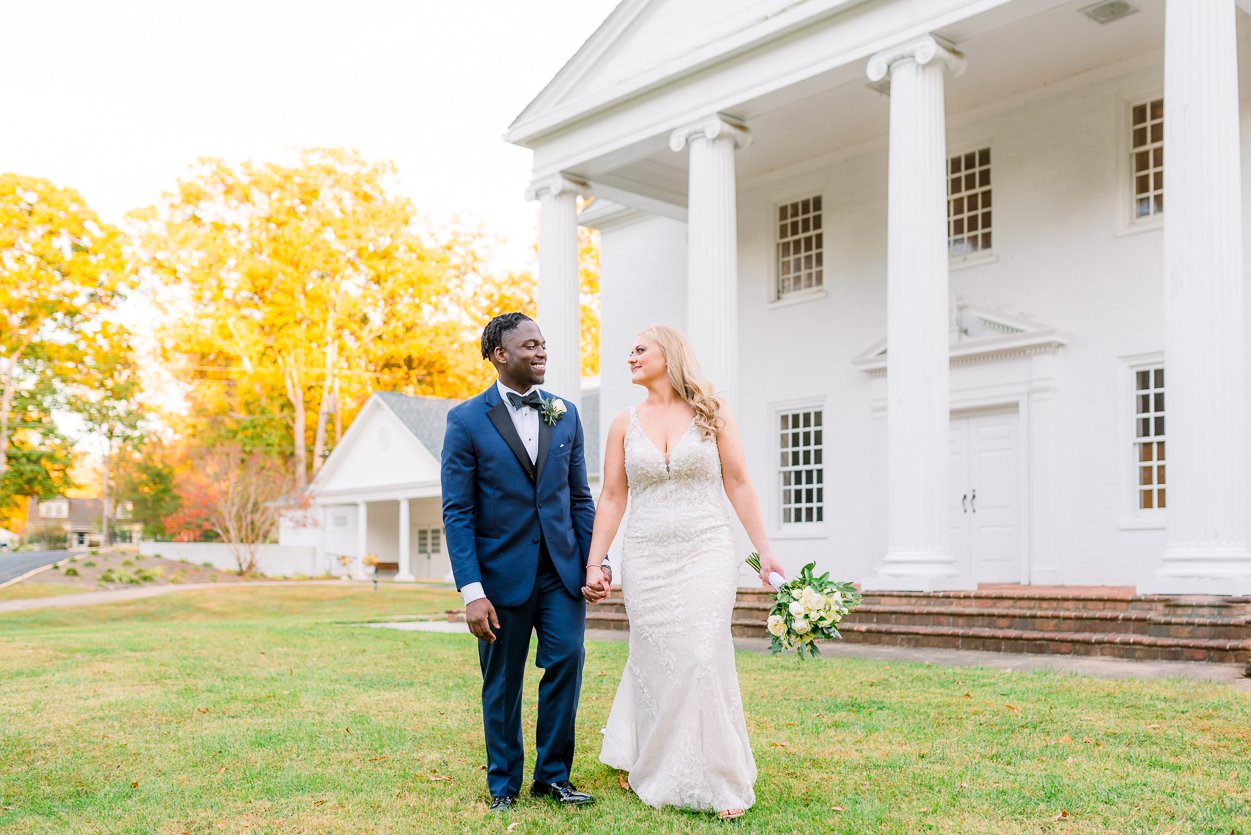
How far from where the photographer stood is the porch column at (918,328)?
1347cm

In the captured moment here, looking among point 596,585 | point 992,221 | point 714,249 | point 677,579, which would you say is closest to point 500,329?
point 596,585

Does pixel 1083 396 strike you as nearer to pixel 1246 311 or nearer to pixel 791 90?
pixel 1246 311

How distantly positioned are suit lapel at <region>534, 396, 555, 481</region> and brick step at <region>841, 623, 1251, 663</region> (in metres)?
7.45

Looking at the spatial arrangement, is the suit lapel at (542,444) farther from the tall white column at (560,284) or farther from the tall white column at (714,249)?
the tall white column at (560,284)

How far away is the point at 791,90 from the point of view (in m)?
15.7

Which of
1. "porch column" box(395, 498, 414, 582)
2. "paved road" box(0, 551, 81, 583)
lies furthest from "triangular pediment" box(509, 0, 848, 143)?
"paved road" box(0, 551, 81, 583)

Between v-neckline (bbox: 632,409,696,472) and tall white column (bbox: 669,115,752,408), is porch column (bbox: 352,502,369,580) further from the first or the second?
v-neckline (bbox: 632,409,696,472)

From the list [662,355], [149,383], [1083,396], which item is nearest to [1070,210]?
[1083,396]

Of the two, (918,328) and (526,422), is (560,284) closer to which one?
(918,328)

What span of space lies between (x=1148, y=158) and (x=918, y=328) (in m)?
4.47

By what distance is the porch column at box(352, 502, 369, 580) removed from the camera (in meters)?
38.9

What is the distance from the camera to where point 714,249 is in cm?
1659

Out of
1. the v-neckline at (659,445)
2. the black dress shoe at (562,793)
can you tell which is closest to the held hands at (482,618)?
the black dress shoe at (562,793)

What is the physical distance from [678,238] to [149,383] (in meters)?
36.2
